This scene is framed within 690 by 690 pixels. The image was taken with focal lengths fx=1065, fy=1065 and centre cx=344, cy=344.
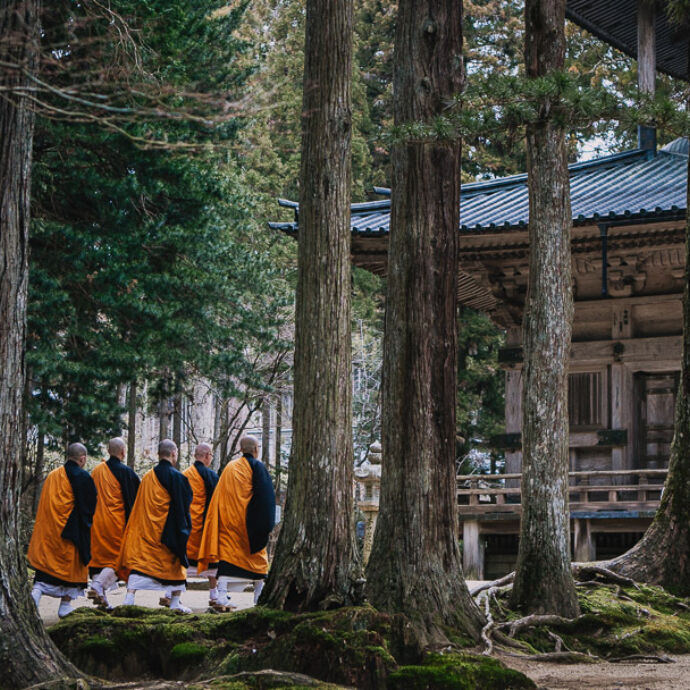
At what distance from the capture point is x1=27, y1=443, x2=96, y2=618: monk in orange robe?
32.6 ft

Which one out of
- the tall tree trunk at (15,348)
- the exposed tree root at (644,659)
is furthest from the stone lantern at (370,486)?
the tall tree trunk at (15,348)

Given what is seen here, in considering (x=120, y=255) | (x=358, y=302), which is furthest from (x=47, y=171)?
(x=358, y=302)

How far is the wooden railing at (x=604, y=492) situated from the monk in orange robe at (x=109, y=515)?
6.71 meters

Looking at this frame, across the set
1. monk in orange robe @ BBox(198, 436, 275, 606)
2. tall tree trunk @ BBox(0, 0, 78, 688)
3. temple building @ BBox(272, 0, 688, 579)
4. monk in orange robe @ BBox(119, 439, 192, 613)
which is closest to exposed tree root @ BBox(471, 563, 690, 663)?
monk in orange robe @ BBox(198, 436, 275, 606)

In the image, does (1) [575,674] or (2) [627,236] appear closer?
(1) [575,674]

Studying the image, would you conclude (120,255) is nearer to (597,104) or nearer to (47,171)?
Result: (47,171)

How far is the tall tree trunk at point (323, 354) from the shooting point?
7430 mm

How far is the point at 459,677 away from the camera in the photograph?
6.67 metres

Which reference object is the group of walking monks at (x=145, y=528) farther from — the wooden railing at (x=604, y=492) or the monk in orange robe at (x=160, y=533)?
the wooden railing at (x=604, y=492)

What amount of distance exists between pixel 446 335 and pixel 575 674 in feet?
9.08

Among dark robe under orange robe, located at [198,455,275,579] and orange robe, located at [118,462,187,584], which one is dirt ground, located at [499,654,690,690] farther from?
orange robe, located at [118,462,187,584]

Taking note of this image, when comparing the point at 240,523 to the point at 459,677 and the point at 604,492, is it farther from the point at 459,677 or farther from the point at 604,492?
the point at 604,492

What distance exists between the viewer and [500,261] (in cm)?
1622

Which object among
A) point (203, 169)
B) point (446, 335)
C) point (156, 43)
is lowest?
point (446, 335)
